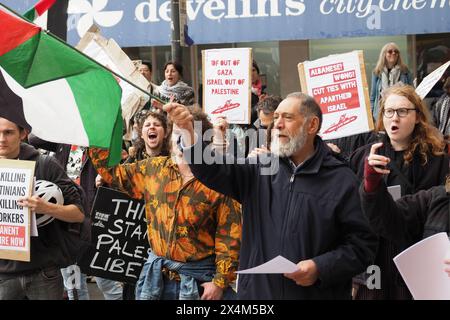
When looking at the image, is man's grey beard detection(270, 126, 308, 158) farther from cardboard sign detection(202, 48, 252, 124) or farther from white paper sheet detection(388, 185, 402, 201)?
cardboard sign detection(202, 48, 252, 124)

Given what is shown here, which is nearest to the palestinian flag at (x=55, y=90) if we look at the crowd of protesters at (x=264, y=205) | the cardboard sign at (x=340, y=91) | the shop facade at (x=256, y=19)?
the crowd of protesters at (x=264, y=205)

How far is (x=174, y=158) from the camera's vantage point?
581 cm

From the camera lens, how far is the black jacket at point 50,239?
591cm

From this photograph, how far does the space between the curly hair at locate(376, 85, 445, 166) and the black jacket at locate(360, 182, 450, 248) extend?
2.80 ft

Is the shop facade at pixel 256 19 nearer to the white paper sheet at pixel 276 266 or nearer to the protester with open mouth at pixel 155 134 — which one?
the protester with open mouth at pixel 155 134

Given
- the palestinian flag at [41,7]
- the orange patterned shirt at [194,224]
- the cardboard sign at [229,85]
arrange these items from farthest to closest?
the cardboard sign at [229,85] → the palestinian flag at [41,7] → the orange patterned shirt at [194,224]

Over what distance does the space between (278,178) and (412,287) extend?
0.90 metres

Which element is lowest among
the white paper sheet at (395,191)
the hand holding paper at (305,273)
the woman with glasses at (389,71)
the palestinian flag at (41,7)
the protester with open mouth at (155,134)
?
the hand holding paper at (305,273)

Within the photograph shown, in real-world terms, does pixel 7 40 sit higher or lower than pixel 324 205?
higher

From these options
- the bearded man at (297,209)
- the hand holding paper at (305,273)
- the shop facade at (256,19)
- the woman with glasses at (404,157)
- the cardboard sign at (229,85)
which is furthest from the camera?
the shop facade at (256,19)

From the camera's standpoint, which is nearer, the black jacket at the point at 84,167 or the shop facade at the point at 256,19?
the black jacket at the point at 84,167

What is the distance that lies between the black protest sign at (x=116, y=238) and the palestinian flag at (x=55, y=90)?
69.2 inches
